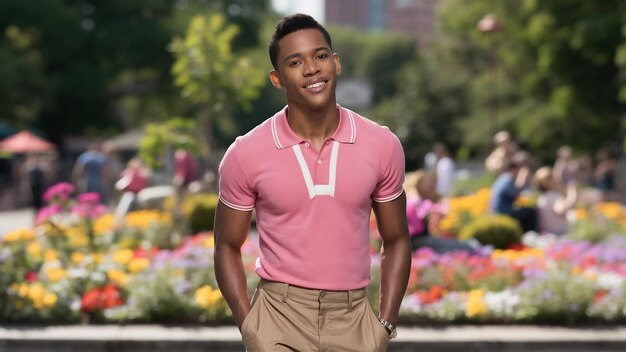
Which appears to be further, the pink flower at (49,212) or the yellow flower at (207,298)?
the pink flower at (49,212)

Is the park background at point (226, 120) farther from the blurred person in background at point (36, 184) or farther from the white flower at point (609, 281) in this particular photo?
the blurred person in background at point (36, 184)

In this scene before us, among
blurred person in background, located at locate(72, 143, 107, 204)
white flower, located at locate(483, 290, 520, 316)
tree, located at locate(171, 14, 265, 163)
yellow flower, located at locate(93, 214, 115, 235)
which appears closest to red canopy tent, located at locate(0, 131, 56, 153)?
blurred person in background, located at locate(72, 143, 107, 204)

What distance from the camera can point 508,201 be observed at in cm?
1500

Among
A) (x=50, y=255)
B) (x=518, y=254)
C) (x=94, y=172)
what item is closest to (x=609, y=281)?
(x=518, y=254)

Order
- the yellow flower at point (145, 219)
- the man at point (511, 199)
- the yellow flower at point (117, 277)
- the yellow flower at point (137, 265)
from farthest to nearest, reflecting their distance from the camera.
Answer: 1. the yellow flower at point (145, 219)
2. the man at point (511, 199)
3. the yellow flower at point (137, 265)
4. the yellow flower at point (117, 277)

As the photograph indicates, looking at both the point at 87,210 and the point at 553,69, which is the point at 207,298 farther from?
the point at 553,69

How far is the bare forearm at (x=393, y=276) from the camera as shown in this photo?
4156 mm

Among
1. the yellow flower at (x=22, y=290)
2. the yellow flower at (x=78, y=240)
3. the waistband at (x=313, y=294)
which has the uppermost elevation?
the waistband at (x=313, y=294)

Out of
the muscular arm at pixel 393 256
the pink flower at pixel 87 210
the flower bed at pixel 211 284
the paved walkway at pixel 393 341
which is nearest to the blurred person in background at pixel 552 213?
the flower bed at pixel 211 284

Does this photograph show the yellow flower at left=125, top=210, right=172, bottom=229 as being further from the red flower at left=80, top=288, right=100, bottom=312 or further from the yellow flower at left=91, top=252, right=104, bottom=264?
the red flower at left=80, top=288, right=100, bottom=312

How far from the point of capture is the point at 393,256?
421 centimetres

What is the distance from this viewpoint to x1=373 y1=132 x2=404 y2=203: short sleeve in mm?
4121

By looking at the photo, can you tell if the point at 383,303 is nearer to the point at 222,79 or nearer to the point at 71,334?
the point at 71,334

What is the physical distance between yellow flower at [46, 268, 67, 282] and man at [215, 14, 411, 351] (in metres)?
6.59
